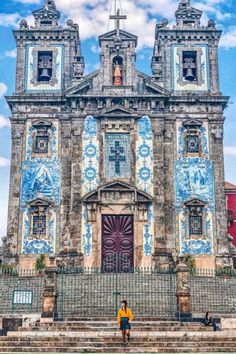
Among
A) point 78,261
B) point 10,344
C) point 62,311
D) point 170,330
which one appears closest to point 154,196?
point 78,261

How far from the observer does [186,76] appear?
1139 inches

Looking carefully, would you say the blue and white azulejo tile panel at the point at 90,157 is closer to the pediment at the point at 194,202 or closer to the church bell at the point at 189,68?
the pediment at the point at 194,202

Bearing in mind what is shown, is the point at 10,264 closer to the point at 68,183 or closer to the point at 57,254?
the point at 57,254

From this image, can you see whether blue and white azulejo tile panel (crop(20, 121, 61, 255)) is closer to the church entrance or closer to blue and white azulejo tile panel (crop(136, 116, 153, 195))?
the church entrance

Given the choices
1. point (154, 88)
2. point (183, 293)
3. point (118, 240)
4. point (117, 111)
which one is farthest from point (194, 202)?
point (183, 293)

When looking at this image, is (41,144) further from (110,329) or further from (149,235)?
(110,329)

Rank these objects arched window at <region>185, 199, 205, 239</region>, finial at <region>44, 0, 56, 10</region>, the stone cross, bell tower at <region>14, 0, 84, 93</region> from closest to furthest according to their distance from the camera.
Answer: arched window at <region>185, 199, 205, 239</region>, the stone cross, bell tower at <region>14, 0, 84, 93</region>, finial at <region>44, 0, 56, 10</region>

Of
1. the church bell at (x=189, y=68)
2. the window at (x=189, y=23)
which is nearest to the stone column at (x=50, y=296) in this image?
the church bell at (x=189, y=68)

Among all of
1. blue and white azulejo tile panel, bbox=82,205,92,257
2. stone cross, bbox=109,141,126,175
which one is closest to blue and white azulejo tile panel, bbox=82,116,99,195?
stone cross, bbox=109,141,126,175

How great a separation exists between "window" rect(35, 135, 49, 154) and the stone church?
6 centimetres

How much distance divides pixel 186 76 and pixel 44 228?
1070 cm

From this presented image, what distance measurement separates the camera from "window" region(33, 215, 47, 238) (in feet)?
86.9

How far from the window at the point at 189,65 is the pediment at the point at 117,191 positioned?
680 centimetres

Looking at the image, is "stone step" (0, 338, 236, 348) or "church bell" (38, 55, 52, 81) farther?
"church bell" (38, 55, 52, 81)
